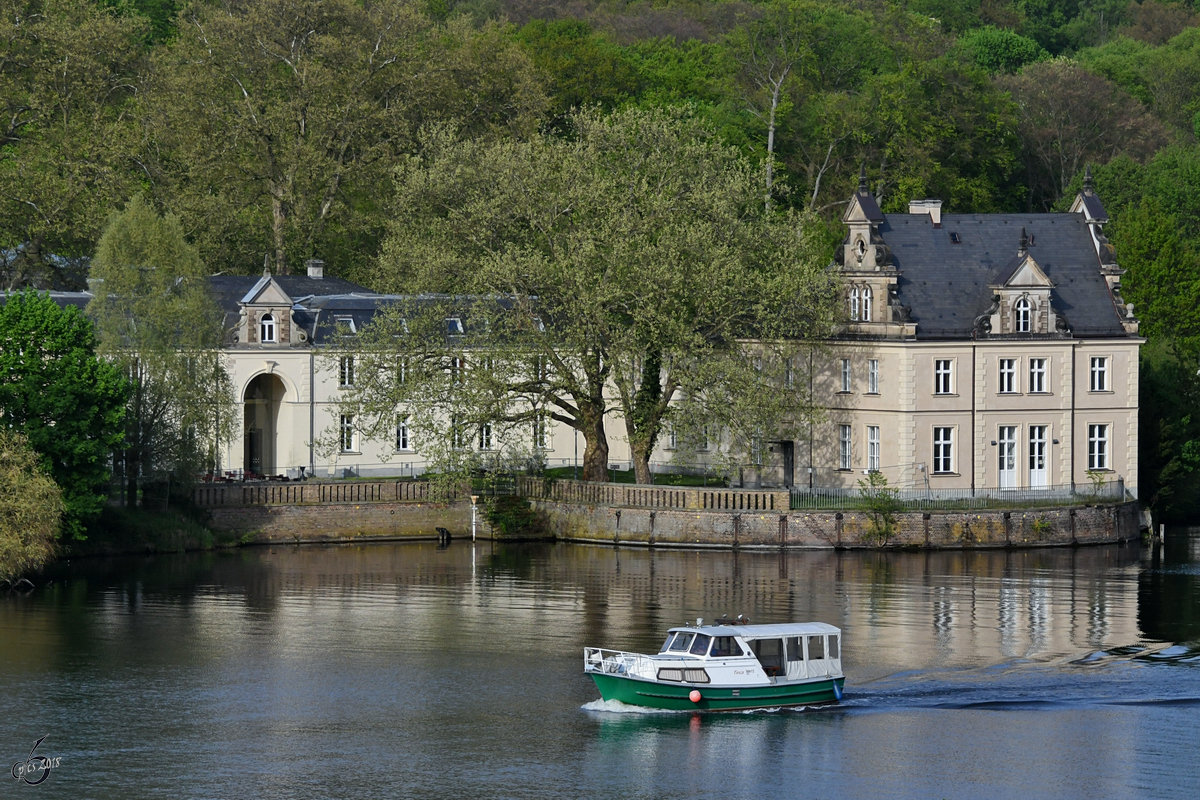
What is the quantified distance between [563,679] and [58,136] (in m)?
65.5

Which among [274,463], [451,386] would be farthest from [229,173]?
[451,386]

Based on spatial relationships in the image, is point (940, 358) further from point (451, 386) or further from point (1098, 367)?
point (451, 386)

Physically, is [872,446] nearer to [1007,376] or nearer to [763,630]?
[1007,376]

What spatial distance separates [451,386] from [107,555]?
1488cm

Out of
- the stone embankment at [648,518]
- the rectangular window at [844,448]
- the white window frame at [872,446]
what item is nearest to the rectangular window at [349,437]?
the stone embankment at [648,518]

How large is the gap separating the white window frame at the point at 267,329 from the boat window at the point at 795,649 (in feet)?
142

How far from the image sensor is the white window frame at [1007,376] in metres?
94.2

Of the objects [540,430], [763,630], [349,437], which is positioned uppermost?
[540,430]

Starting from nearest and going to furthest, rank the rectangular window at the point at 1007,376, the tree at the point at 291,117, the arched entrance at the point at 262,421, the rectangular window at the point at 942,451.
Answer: the rectangular window at the point at 942,451
the rectangular window at the point at 1007,376
the arched entrance at the point at 262,421
the tree at the point at 291,117

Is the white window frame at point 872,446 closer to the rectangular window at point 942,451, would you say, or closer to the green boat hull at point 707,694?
the rectangular window at point 942,451

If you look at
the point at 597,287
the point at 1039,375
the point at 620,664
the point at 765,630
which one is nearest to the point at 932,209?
the point at 1039,375

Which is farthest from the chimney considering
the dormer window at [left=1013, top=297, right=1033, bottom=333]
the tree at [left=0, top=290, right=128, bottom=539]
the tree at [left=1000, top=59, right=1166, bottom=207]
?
the tree at [left=1000, top=59, right=1166, bottom=207]

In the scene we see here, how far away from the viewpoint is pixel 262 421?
99.8 metres

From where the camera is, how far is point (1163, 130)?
511ft
